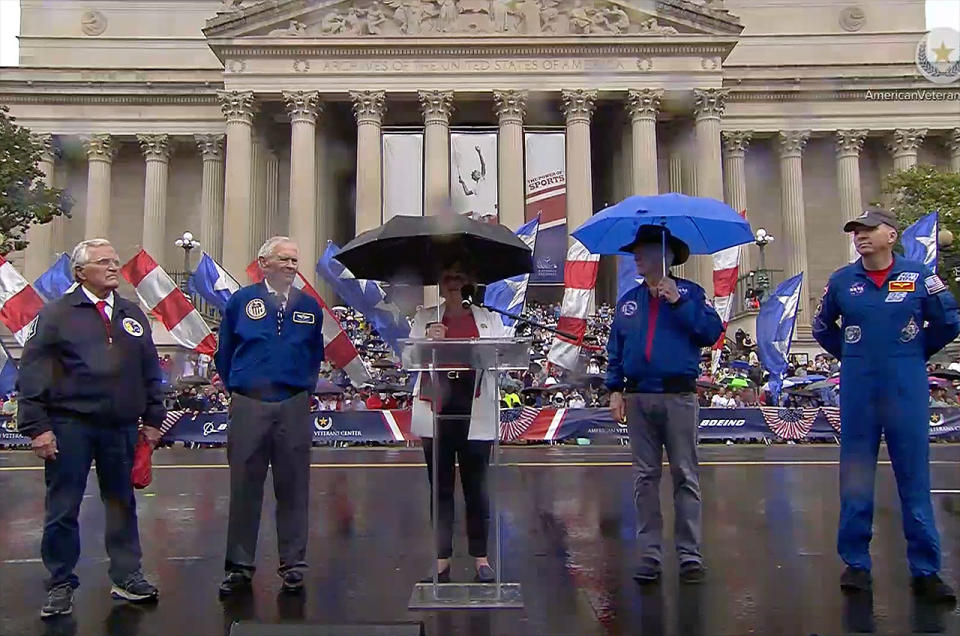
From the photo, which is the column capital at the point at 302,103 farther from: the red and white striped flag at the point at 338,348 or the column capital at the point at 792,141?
the red and white striped flag at the point at 338,348

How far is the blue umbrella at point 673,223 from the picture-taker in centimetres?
662

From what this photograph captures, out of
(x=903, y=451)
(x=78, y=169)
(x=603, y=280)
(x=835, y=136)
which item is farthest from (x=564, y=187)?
(x=903, y=451)

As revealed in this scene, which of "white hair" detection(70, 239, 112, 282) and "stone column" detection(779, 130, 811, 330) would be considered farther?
"stone column" detection(779, 130, 811, 330)

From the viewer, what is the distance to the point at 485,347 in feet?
18.5

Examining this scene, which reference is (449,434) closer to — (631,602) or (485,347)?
(485,347)

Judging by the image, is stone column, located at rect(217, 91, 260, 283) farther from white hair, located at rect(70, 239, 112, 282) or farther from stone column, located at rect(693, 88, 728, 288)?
white hair, located at rect(70, 239, 112, 282)

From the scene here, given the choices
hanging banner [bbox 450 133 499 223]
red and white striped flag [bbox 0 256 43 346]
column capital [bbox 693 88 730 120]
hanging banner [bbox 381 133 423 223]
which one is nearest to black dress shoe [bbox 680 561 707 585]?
red and white striped flag [bbox 0 256 43 346]

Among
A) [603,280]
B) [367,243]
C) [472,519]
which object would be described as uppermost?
[603,280]

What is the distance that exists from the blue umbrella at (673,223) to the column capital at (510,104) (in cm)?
3280

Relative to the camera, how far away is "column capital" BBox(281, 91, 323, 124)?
39000 mm

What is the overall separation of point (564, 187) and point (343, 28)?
12.4 metres

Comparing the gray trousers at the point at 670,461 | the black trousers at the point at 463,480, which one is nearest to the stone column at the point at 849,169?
the gray trousers at the point at 670,461

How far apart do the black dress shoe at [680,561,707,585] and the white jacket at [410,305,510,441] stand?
1.78 meters

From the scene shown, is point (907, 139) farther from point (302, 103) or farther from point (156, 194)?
point (156, 194)
